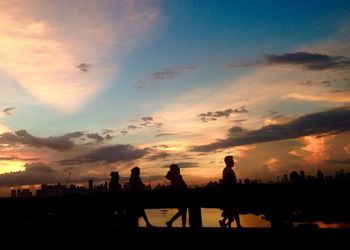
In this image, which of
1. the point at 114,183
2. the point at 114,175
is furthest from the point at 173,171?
the point at 114,175

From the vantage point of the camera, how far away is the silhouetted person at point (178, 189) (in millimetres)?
8456

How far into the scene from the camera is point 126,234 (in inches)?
309

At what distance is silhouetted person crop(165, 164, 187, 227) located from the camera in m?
8.46

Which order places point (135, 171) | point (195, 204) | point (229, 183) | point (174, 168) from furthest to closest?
1. point (135, 171)
2. point (174, 168)
3. point (229, 183)
4. point (195, 204)

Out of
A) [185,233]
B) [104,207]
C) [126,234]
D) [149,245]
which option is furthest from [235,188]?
[104,207]

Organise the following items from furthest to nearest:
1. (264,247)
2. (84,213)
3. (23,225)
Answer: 1. (23,225)
2. (84,213)
3. (264,247)

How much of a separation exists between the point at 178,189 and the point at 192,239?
2.46 meters

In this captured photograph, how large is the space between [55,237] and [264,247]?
4.25m

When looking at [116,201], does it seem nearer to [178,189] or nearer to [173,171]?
[178,189]

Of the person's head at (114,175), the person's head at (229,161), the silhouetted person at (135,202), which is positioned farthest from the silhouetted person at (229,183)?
the person's head at (114,175)

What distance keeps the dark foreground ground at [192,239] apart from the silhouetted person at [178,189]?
2.21ft

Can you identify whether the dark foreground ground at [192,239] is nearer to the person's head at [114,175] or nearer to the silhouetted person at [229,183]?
the silhouetted person at [229,183]

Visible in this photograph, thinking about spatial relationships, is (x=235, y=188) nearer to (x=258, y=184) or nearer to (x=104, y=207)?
(x=258, y=184)

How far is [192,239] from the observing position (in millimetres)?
6789
